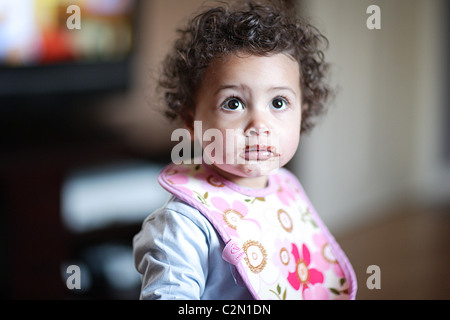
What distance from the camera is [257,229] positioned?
57cm

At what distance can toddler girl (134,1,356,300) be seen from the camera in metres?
0.52

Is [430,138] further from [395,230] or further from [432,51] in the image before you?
[395,230]

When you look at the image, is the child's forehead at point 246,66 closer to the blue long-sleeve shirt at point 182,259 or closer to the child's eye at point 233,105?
the child's eye at point 233,105

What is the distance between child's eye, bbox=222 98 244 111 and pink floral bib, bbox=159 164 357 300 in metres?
0.10

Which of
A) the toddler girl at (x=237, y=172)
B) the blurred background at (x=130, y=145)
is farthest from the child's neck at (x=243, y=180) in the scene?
the blurred background at (x=130, y=145)

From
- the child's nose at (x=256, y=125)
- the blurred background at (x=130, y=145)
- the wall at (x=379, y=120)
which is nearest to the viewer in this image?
the child's nose at (x=256, y=125)

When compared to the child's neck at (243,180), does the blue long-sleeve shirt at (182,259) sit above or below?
below

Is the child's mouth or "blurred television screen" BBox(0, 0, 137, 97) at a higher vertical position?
"blurred television screen" BBox(0, 0, 137, 97)

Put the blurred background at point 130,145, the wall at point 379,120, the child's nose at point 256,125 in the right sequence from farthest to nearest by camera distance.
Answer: the wall at point 379,120, the blurred background at point 130,145, the child's nose at point 256,125

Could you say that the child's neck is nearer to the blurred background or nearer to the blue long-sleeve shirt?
the blue long-sleeve shirt

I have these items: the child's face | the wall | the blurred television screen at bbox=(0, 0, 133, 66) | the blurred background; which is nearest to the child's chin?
the child's face

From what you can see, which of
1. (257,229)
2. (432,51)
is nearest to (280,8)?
(257,229)

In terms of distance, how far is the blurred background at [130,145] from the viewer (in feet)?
6.20
